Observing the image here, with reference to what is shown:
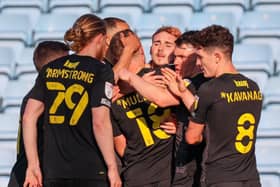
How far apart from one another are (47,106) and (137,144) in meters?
0.63

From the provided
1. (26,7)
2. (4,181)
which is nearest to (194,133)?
(4,181)

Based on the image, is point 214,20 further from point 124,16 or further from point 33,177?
point 33,177

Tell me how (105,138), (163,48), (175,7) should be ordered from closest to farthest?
1. (105,138)
2. (163,48)
3. (175,7)

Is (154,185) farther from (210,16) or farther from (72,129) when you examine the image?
(210,16)

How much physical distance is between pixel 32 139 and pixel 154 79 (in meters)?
0.80

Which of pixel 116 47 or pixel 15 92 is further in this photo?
pixel 15 92

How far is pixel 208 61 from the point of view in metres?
4.82

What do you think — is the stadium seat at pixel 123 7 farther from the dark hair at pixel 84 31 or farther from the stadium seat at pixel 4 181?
the dark hair at pixel 84 31

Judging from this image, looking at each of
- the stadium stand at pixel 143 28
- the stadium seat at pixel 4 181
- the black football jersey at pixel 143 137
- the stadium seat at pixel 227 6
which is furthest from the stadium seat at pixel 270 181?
the stadium seat at pixel 227 6

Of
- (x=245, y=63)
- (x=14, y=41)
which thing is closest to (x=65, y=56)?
(x=245, y=63)

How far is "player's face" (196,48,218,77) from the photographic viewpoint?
15.8ft

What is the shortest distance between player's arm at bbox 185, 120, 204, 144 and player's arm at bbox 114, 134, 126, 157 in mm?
476

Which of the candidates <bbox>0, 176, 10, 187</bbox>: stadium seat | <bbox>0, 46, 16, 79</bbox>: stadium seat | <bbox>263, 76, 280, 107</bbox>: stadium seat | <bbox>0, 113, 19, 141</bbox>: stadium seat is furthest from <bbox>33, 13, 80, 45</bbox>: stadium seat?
<bbox>0, 176, 10, 187</bbox>: stadium seat

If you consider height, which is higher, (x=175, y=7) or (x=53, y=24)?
(x=175, y=7)
